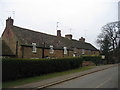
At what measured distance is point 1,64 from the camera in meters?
16.1

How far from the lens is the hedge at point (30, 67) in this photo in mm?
16703

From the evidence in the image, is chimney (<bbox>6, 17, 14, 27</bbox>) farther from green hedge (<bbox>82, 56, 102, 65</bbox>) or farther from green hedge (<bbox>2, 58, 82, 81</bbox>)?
green hedge (<bbox>82, 56, 102, 65</bbox>)

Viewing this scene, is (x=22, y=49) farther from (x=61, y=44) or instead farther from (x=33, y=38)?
(x=61, y=44)

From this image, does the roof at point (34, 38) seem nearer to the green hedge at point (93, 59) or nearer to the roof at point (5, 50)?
the roof at point (5, 50)

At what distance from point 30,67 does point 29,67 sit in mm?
177

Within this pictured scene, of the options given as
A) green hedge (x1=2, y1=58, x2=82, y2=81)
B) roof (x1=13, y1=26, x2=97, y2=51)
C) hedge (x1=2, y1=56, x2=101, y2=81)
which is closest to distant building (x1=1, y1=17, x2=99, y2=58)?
roof (x1=13, y1=26, x2=97, y2=51)

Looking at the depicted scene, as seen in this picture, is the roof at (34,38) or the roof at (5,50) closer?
the roof at (5,50)

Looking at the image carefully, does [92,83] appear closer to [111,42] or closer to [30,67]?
[30,67]

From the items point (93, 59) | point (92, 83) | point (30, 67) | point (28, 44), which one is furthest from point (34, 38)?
point (92, 83)

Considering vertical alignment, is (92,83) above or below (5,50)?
below

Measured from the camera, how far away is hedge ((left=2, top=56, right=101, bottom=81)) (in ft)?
54.8

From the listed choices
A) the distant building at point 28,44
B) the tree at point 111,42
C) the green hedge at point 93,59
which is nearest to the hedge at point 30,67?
the distant building at point 28,44

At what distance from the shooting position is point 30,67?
1981cm

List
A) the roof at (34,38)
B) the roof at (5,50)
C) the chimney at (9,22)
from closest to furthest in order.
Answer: the roof at (5,50)
the roof at (34,38)
the chimney at (9,22)
